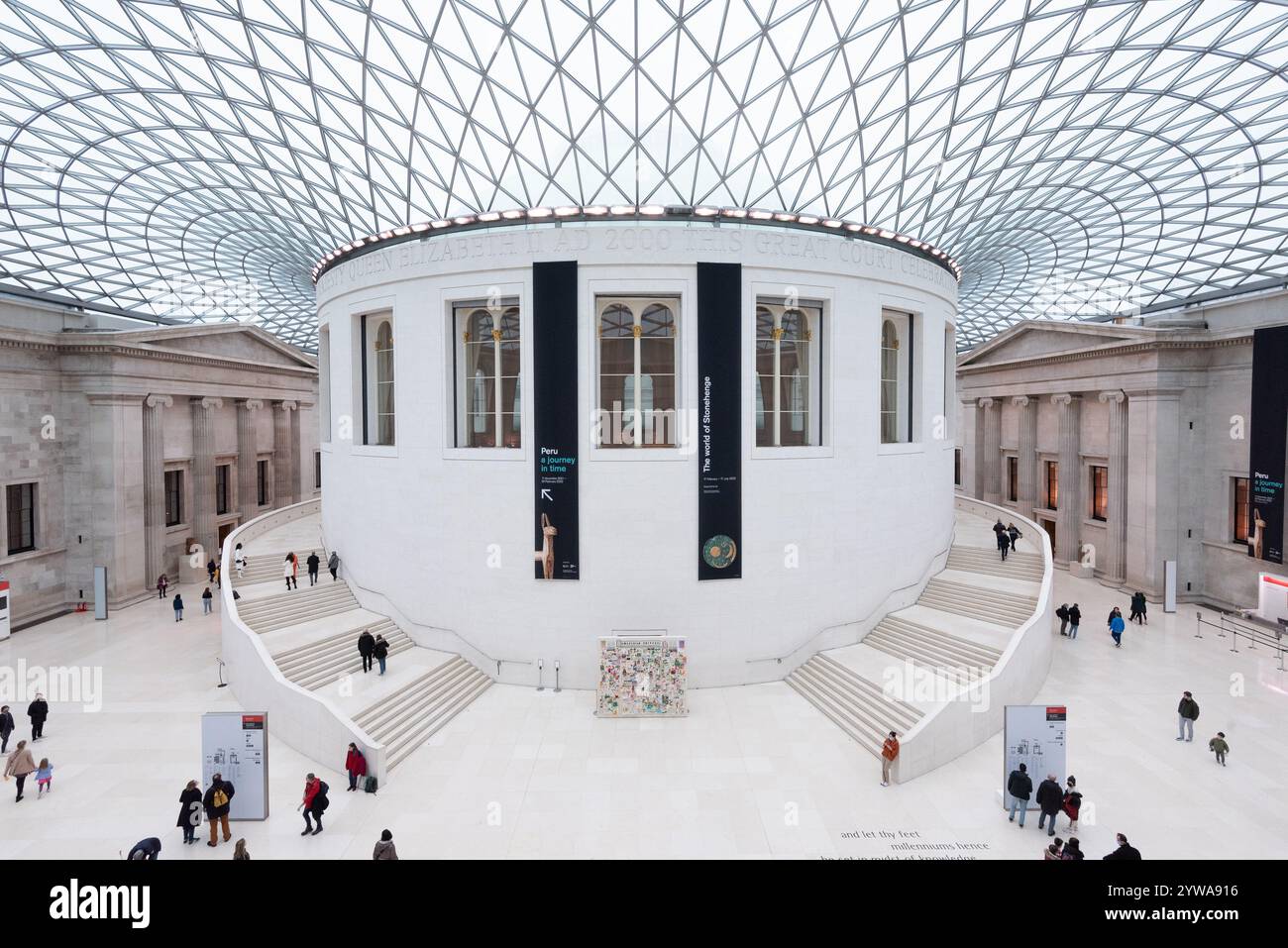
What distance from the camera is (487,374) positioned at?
2148 centimetres

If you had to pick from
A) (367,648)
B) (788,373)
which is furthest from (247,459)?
(788,373)

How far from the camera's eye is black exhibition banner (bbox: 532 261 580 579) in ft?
63.7

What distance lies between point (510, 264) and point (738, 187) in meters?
8.78

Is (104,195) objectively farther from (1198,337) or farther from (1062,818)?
(1198,337)

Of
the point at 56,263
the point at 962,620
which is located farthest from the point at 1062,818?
the point at 56,263

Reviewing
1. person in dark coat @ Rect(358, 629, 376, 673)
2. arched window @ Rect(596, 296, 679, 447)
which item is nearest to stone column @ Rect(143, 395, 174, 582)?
person in dark coat @ Rect(358, 629, 376, 673)

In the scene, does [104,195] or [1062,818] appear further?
[104,195]

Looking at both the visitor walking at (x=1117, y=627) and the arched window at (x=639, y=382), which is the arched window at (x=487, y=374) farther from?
the visitor walking at (x=1117, y=627)

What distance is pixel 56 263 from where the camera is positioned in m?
33.8

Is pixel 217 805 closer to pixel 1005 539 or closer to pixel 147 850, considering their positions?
pixel 147 850

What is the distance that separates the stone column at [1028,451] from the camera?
133 feet

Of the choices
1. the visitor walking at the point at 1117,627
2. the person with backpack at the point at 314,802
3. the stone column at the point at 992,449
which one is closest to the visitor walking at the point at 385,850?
the person with backpack at the point at 314,802

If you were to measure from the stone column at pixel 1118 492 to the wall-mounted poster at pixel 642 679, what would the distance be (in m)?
27.8

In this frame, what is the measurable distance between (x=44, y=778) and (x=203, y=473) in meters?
27.2
